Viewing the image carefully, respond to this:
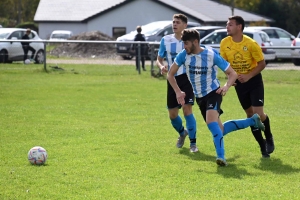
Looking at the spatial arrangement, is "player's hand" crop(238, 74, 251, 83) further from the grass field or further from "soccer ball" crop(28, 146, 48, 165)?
"soccer ball" crop(28, 146, 48, 165)

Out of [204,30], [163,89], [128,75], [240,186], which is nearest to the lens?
[240,186]

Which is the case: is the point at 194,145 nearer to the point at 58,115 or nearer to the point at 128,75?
the point at 58,115

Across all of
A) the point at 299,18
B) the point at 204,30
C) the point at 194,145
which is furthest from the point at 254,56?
the point at 299,18

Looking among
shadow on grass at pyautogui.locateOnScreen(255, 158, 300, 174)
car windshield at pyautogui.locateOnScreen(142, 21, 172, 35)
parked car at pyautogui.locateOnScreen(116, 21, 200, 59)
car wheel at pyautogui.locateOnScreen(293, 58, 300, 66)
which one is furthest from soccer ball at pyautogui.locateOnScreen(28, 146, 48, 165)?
car windshield at pyautogui.locateOnScreen(142, 21, 172, 35)

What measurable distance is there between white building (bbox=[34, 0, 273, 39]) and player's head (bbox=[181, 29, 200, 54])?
4272cm

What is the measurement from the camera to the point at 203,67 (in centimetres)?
781

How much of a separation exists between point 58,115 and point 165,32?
18834 mm

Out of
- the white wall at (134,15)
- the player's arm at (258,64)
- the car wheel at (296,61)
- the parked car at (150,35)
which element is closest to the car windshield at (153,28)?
the parked car at (150,35)

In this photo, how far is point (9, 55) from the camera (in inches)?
941

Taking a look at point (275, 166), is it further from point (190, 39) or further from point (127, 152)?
point (127, 152)

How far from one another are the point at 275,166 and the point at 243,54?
1.56 m

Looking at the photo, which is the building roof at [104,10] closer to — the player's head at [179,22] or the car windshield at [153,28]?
the car windshield at [153,28]

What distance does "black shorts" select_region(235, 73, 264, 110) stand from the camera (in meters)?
8.37

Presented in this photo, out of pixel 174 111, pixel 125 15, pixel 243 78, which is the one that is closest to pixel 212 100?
pixel 243 78
